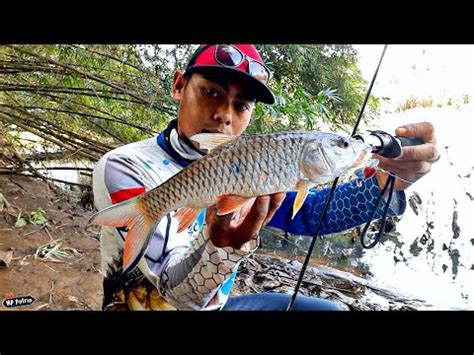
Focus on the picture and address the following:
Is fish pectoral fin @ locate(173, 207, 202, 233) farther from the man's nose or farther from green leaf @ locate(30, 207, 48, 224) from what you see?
green leaf @ locate(30, 207, 48, 224)

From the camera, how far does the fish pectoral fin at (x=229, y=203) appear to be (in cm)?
170

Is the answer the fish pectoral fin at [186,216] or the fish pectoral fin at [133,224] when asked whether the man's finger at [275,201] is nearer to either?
the fish pectoral fin at [186,216]

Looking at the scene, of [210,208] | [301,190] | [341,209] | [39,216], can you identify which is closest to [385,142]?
[341,209]

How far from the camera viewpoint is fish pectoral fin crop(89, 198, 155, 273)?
1.78 metres

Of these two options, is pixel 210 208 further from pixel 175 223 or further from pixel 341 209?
pixel 341 209

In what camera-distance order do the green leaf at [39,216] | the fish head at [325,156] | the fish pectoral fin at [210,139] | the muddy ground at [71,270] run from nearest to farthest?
the fish head at [325,156], the fish pectoral fin at [210,139], the muddy ground at [71,270], the green leaf at [39,216]

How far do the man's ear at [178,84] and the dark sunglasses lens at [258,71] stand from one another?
277mm

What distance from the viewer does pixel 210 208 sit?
1.73 meters

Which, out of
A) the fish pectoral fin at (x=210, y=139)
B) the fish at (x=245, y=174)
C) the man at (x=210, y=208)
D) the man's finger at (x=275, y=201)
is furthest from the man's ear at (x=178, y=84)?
the man's finger at (x=275, y=201)

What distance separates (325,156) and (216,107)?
526 millimetres

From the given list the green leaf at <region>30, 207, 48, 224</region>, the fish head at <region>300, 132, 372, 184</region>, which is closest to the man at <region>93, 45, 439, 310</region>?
the fish head at <region>300, 132, 372, 184</region>
